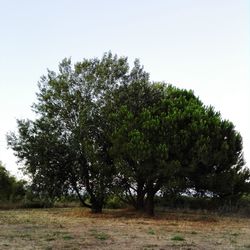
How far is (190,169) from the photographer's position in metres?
27.2

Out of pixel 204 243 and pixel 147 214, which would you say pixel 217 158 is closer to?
pixel 147 214

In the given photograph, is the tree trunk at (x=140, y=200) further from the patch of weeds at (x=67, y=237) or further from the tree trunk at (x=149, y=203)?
the patch of weeds at (x=67, y=237)

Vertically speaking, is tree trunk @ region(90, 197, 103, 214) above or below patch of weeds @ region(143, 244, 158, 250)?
above

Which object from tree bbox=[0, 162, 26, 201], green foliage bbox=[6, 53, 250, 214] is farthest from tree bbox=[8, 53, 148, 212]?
tree bbox=[0, 162, 26, 201]

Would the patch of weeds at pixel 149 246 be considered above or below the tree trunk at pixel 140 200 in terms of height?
below

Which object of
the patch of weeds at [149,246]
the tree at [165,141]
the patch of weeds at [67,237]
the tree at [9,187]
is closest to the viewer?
the patch of weeds at [149,246]

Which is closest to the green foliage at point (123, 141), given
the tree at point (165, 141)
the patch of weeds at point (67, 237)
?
the tree at point (165, 141)

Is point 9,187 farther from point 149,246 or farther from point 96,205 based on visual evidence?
point 149,246

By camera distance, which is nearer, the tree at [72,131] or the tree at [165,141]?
the tree at [165,141]

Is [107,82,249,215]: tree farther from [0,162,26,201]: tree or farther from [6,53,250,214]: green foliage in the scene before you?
[0,162,26,201]: tree

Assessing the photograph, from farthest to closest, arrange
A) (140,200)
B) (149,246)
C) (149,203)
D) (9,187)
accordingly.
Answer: (9,187) < (140,200) < (149,203) < (149,246)

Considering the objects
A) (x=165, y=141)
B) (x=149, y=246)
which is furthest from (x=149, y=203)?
(x=149, y=246)

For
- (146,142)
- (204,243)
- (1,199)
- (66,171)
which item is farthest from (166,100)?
(1,199)

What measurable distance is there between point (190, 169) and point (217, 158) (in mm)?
1762
